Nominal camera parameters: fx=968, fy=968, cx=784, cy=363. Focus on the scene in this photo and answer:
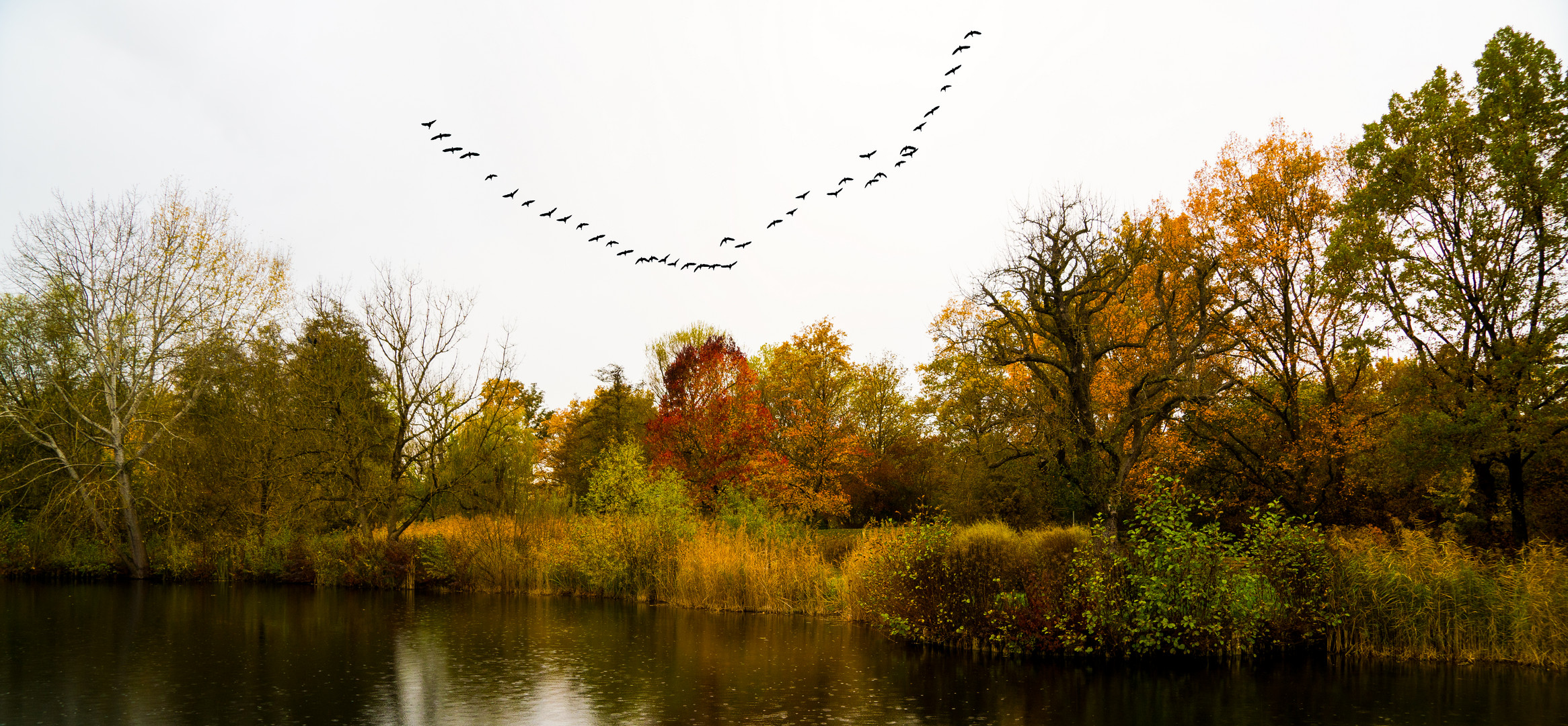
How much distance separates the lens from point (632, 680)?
15.1 m

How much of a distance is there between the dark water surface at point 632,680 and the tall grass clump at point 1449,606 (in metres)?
Result: 0.81

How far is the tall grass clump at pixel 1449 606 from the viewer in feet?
57.6

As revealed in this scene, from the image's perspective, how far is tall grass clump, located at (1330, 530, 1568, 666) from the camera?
17.5 meters

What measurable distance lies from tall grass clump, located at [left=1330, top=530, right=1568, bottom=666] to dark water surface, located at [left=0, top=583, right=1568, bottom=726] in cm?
81

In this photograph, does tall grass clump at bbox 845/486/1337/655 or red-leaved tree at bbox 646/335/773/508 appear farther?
red-leaved tree at bbox 646/335/773/508

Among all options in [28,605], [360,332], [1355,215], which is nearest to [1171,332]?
[1355,215]

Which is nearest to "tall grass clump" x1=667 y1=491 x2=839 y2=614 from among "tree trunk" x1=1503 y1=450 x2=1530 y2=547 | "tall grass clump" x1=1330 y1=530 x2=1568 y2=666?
"tall grass clump" x1=1330 y1=530 x2=1568 y2=666

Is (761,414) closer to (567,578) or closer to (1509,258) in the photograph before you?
(567,578)

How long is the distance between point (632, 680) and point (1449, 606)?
15.3m

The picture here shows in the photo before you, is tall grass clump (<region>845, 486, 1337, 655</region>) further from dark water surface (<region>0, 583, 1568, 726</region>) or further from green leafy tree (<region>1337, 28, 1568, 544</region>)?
green leafy tree (<region>1337, 28, 1568, 544</region>)

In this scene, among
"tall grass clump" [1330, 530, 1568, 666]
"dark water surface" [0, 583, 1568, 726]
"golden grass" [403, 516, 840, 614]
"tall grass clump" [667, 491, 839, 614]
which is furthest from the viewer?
"golden grass" [403, 516, 840, 614]

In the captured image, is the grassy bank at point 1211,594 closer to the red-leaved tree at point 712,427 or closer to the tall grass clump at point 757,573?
the tall grass clump at point 757,573

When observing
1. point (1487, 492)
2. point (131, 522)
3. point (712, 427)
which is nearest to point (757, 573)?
point (712, 427)

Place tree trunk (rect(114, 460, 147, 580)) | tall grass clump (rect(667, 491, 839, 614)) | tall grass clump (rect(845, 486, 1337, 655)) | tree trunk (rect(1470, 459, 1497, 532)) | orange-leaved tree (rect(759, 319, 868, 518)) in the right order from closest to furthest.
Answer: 1. tall grass clump (rect(845, 486, 1337, 655))
2. tall grass clump (rect(667, 491, 839, 614))
3. tree trunk (rect(1470, 459, 1497, 532))
4. tree trunk (rect(114, 460, 147, 580))
5. orange-leaved tree (rect(759, 319, 868, 518))
